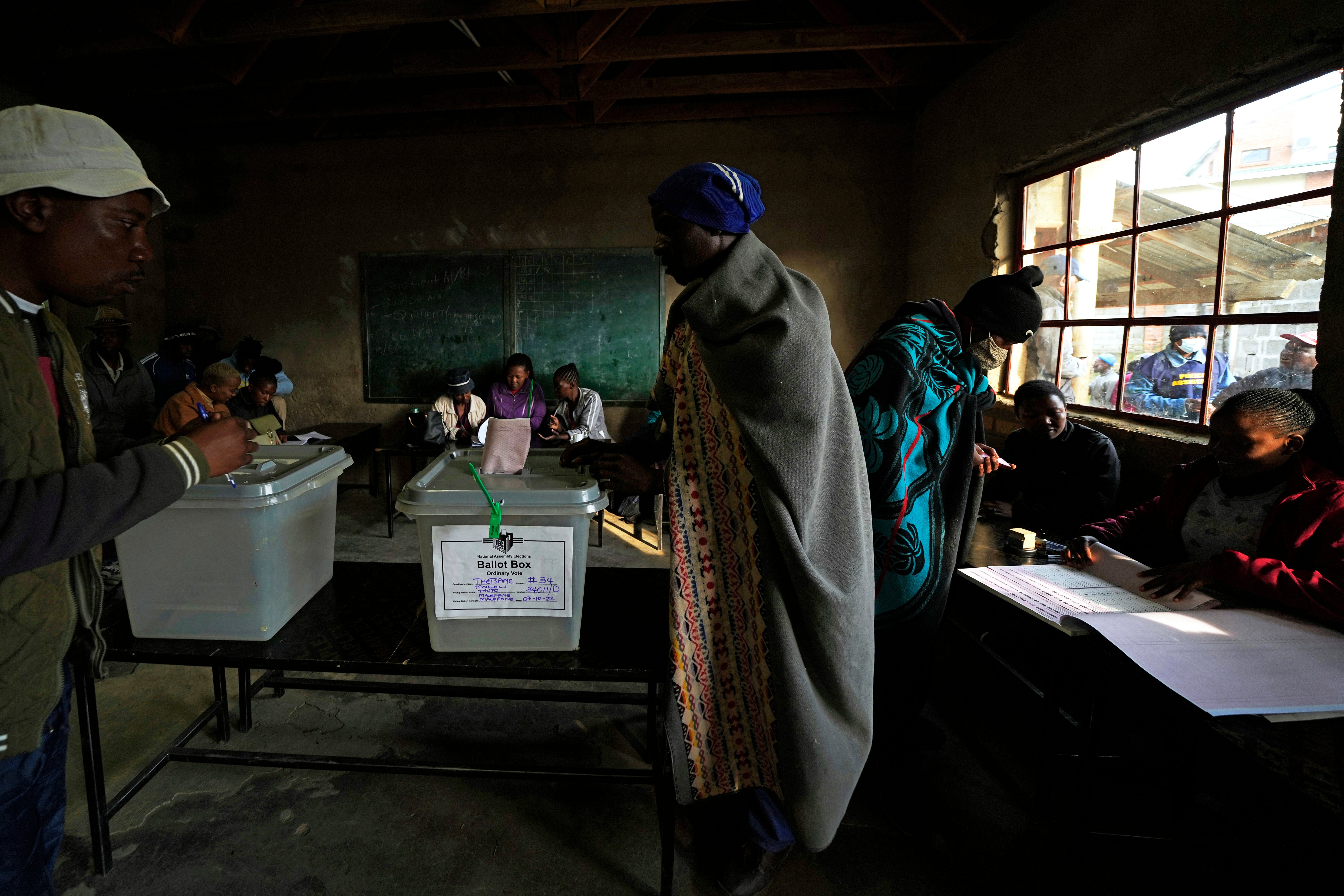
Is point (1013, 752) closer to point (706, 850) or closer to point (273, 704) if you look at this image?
point (706, 850)

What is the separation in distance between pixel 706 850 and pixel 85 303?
1792 mm

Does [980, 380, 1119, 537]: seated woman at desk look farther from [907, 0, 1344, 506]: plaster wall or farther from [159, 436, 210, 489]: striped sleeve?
[159, 436, 210, 489]: striped sleeve

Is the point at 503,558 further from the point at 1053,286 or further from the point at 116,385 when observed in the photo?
the point at 116,385

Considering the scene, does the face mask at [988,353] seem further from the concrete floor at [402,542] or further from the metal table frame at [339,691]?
the concrete floor at [402,542]

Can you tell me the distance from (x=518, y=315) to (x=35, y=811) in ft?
16.9

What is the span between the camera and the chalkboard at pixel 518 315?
5.79m

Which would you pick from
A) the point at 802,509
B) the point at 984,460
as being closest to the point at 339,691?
the point at 802,509

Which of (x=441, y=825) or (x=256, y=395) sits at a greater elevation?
(x=256, y=395)

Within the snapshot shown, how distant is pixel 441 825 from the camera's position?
185 centimetres

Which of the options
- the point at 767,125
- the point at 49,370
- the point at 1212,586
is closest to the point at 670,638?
the point at 49,370

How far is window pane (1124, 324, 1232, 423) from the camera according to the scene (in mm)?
2805

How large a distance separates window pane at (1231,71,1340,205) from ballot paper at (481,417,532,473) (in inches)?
105

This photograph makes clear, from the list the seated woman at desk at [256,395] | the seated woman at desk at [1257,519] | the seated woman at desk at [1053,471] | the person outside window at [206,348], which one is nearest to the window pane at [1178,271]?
the seated woman at desk at [1053,471]

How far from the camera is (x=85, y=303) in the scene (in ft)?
3.37
